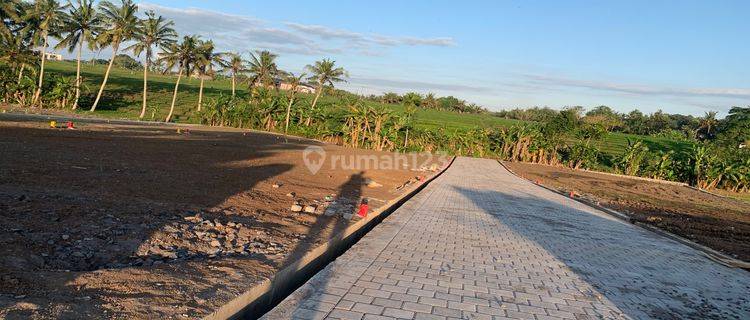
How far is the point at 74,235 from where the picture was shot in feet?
17.0

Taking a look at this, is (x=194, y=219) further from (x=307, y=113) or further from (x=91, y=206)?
(x=307, y=113)

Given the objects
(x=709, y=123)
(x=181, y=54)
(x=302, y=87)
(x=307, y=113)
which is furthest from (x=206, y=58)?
(x=709, y=123)

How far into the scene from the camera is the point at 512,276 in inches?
243

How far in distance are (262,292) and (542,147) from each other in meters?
41.9

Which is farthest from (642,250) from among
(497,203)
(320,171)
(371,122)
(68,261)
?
(371,122)

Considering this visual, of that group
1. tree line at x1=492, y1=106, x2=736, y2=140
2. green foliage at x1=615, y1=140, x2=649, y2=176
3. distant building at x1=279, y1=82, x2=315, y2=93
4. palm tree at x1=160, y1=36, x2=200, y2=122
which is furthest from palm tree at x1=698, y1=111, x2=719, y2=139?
palm tree at x1=160, y1=36, x2=200, y2=122

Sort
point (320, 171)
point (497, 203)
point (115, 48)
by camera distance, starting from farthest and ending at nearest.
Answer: point (115, 48) → point (320, 171) → point (497, 203)

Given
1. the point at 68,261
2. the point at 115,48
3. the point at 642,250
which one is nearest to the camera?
the point at 68,261

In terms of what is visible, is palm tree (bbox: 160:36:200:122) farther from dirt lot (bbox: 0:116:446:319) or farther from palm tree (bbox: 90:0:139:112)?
dirt lot (bbox: 0:116:446:319)

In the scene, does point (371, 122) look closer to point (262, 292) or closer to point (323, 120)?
point (323, 120)

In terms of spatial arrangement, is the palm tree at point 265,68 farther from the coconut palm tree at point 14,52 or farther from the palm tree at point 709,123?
the palm tree at point 709,123

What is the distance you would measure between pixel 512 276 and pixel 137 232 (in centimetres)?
455

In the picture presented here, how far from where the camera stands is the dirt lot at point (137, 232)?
12.6ft

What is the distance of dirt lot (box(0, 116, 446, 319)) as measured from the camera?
3844 millimetres
